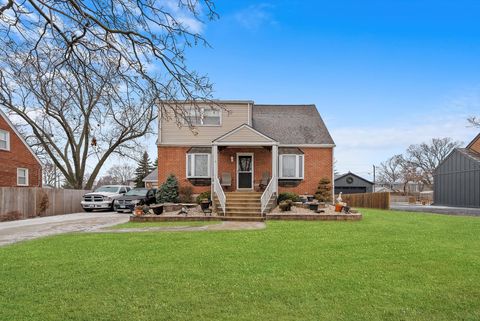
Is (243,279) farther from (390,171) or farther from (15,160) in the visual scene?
(390,171)

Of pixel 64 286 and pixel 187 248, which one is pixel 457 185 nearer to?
pixel 187 248

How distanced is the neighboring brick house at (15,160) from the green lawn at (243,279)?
575 inches

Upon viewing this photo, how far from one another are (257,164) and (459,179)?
19.0 m

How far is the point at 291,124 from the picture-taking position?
22922 millimetres

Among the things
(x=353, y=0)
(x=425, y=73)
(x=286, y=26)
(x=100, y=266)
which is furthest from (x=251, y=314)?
(x=425, y=73)

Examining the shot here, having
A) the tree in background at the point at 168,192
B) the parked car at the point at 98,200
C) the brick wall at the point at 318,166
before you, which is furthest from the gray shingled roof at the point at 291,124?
the parked car at the point at 98,200

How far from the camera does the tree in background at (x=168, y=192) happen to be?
64.1 feet

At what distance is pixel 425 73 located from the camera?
16.9 metres

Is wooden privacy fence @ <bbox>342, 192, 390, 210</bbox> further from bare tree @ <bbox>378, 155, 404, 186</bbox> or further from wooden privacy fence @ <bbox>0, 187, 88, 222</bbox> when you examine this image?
bare tree @ <bbox>378, 155, 404, 186</bbox>

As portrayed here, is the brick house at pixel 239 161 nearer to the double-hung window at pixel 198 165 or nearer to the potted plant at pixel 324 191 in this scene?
the double-hung window at pixel 198 165

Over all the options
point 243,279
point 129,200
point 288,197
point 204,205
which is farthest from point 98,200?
point 243,279

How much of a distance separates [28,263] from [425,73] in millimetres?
17542

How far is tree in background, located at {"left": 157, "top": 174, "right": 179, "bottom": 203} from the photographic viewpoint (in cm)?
1955

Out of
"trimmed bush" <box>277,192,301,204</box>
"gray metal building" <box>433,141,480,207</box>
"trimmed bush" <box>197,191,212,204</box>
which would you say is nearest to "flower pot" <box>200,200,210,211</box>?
"trimmed bush" <box>197,191,212,204</box>
